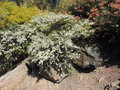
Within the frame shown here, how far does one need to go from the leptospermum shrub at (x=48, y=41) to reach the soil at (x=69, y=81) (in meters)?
0.43

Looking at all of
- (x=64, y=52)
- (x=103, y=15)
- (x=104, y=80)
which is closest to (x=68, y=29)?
(x=64, y=52)

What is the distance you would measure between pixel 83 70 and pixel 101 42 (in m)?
1.19

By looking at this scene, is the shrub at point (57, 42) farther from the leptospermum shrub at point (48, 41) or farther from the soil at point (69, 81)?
the soil at point (69, 81)

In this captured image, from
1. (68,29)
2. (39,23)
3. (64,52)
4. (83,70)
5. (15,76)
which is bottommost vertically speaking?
(83,70)

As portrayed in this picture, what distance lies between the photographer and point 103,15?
206 inches

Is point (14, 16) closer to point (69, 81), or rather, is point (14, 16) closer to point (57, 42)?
point (57, 42)

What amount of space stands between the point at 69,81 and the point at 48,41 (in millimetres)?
1471

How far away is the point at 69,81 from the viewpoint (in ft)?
15.8

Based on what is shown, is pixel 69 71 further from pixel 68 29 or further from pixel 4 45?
pixel 4 45

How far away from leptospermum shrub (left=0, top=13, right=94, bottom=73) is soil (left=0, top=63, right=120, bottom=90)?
43cm

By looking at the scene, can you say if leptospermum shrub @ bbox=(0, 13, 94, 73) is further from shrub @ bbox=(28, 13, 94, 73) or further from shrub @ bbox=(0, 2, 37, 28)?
shrub @ bbox=(0, 2, 37, 28)

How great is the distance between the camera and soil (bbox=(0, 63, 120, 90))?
14.4 ft

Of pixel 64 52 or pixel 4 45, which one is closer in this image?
pixel 64 52

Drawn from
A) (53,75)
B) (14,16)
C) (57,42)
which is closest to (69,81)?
(53,75)
